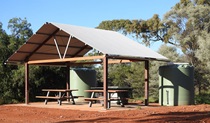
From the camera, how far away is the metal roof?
560 inches

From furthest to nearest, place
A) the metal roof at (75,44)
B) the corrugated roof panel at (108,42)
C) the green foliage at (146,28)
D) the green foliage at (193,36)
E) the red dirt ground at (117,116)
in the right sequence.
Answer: the green foliage at (146,28) → the green foliage at (193,36) → the metal roof at (75,44) → the corrugated roof panel at (108,42) → the red dirt ground at (117,116)

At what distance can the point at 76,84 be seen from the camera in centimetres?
1977

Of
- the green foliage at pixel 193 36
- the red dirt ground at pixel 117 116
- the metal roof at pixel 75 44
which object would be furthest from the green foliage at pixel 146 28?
the red dirt ground at pixel 117 116

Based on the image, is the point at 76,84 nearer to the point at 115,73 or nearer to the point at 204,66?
the point at 115,73

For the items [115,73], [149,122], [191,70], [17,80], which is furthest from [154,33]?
[149,122]

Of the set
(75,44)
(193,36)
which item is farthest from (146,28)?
(75,44)

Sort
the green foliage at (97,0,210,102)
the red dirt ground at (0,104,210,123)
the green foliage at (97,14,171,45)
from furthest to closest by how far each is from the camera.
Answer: the green foliage at (97,14,171,45) < the green foliage at (97,0,210,102) < the red dirt ground at (0,104,210,123)

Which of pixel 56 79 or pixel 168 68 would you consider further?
pixel 56 79

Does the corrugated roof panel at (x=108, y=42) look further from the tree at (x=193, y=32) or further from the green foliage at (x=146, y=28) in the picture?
the green foliage at (x=146, y=28)

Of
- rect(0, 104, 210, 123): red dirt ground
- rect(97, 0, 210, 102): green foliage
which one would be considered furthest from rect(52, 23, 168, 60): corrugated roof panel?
rect(97, 0, 210, 102): green foliage

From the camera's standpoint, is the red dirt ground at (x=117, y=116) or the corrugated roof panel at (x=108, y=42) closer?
the red dirt ground at (x=117, y=116)

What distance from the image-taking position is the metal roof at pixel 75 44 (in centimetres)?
1423

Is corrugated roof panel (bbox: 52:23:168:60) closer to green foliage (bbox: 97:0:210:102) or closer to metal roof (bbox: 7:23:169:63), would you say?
metal roof (bbox: 7:23:169:63)

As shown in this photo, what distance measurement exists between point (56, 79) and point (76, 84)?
410 cm
